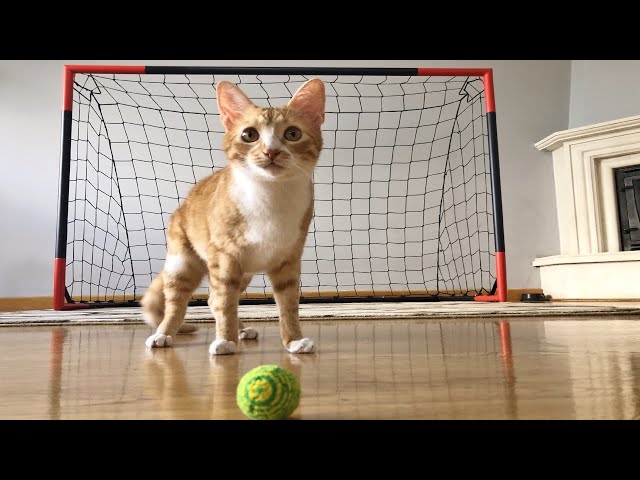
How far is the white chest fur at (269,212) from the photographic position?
102 cm

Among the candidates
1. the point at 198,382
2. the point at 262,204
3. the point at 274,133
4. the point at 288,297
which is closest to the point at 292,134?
the point at 274,133

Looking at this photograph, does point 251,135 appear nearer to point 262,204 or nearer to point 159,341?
point 262,204

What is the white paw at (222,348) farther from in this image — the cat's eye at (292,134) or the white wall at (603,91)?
the white wall at (603,91)

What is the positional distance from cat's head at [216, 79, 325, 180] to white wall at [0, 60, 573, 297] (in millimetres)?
2175

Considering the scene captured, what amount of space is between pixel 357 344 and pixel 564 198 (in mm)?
3287

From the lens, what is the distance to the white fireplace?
3.45 m

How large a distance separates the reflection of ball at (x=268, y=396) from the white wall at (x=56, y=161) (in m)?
2.87

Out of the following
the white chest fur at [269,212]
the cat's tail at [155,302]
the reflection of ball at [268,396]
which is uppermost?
the white chest fur at [269,212]

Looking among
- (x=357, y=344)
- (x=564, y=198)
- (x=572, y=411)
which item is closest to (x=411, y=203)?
(x=564, y=198)

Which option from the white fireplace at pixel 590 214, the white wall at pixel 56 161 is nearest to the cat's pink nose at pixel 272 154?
the white wall at pixel 56 161

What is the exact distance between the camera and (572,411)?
1.55 ft

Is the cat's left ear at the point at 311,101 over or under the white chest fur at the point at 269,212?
over

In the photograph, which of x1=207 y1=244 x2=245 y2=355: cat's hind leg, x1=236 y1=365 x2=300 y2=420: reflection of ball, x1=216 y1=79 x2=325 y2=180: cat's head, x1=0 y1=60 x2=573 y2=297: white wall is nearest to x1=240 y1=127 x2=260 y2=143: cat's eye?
x1=216 y1=79 x2=325 y2=180: cat's head
